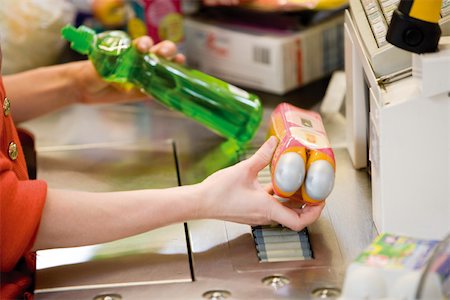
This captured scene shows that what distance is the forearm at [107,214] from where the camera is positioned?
102cm

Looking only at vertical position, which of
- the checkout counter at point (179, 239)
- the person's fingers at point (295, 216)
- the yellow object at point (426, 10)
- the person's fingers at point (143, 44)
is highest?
the yellow object at point (426, 10)

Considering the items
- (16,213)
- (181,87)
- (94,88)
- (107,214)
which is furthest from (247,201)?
(94,88)

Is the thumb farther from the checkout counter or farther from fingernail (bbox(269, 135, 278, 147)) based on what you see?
the checkout counter

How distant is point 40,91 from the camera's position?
1.46m

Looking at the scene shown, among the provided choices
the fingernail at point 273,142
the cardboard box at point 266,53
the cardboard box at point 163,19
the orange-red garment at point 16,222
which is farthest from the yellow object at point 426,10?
the cardboard box at point 163,19

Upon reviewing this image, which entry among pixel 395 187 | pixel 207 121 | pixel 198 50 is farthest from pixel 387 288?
pixel 198 50

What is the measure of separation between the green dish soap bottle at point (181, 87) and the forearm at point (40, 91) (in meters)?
0.10

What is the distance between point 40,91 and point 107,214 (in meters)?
0.49

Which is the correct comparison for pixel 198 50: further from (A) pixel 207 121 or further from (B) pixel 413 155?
(B) pixel 413 155

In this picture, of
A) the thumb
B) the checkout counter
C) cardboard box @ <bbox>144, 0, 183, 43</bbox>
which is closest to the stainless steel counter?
the checkout counter

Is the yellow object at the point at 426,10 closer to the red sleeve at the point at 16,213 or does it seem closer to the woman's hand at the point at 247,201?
the woman's hand at the point at 247,201

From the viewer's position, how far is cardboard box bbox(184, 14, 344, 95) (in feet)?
5.23

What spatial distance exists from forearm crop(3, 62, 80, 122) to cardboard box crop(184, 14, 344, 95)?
0.31 meters

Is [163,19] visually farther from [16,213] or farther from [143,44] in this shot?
[16,213]
